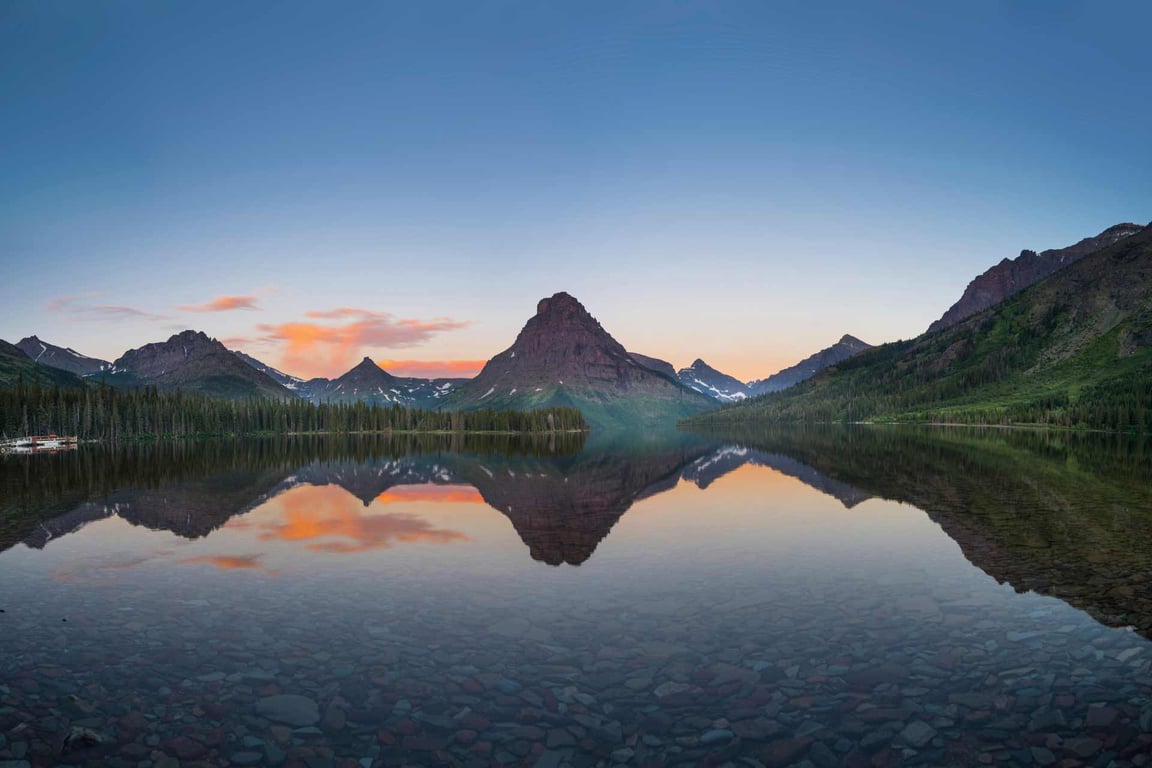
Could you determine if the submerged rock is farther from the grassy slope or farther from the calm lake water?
the grassy slope

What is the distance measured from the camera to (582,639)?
20.6 m

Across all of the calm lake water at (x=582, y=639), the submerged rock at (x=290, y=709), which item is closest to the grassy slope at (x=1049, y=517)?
the calm lake water at (x=582, y=639)

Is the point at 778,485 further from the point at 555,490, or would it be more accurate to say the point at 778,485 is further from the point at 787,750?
the point at 787,750

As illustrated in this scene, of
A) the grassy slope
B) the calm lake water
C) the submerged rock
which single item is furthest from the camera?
the grassy slope

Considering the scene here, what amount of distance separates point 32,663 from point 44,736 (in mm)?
5768

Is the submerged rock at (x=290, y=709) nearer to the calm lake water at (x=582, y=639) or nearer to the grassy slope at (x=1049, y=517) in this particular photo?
the calm lake water at (x=582, y=639)

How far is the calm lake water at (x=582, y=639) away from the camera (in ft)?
46.4

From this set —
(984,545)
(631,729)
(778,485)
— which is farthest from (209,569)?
(778,485)

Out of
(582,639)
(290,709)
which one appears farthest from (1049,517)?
(290,709)

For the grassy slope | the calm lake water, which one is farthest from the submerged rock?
the grassy slope

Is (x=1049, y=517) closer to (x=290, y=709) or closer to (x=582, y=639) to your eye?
(x=582, y=639)

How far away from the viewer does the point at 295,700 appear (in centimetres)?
1630

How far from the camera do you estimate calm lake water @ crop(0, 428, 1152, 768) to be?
46.4 ft

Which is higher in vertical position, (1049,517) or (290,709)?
(290,709)
